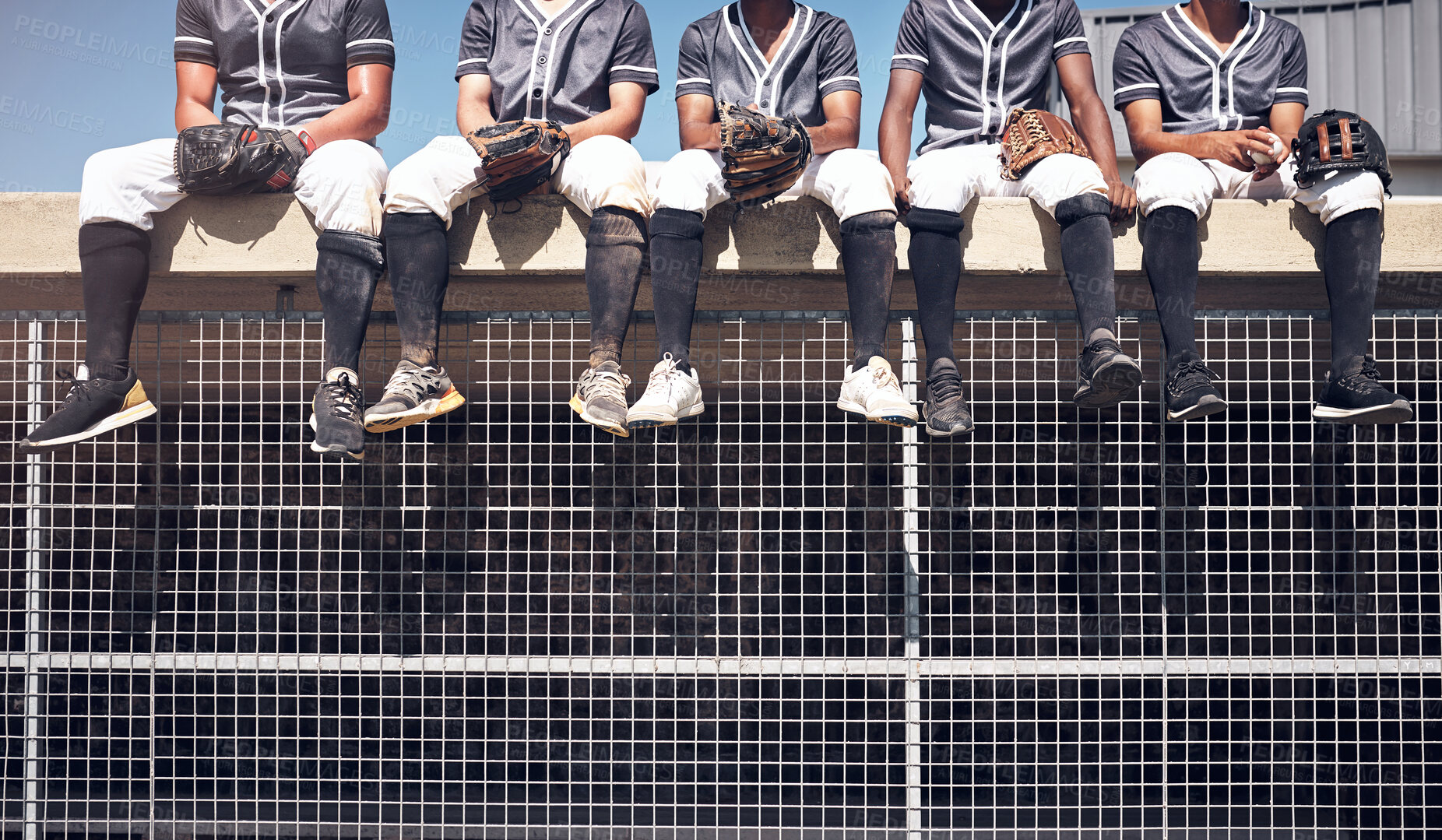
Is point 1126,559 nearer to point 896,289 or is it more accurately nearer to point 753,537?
point 753,537

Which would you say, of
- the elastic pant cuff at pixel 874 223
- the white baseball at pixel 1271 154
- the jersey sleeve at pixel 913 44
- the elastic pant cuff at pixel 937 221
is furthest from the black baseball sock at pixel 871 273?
the white baseball at pixel 1271 154

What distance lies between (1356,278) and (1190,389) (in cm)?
81

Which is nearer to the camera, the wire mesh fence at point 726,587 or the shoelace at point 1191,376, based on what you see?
the shoelace at point 1191,376

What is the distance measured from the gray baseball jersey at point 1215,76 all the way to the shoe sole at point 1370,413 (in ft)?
3.83

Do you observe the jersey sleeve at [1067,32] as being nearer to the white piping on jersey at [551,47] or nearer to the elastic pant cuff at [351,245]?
the white piping on jersey at [551,47]

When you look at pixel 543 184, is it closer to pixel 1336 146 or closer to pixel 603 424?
pixel 603 424

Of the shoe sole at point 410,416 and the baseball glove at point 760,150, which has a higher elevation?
the baseball glove at point 760,150

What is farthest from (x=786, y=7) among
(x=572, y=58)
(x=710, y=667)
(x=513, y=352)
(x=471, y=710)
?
(x=471, y=710)

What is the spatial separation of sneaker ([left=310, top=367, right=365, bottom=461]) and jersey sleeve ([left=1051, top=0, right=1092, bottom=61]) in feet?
9.53

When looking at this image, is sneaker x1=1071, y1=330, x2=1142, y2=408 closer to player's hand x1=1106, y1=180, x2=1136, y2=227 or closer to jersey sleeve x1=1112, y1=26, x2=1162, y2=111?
player's hand x1=1106, y1=180, x2=1136, y2=227

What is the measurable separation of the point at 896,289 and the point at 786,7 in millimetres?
1196

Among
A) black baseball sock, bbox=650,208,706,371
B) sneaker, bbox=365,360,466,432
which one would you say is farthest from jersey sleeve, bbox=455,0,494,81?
sneaker, bbox=365,360,466,432

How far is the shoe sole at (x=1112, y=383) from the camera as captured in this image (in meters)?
3.04

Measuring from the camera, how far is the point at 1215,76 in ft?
12.0
